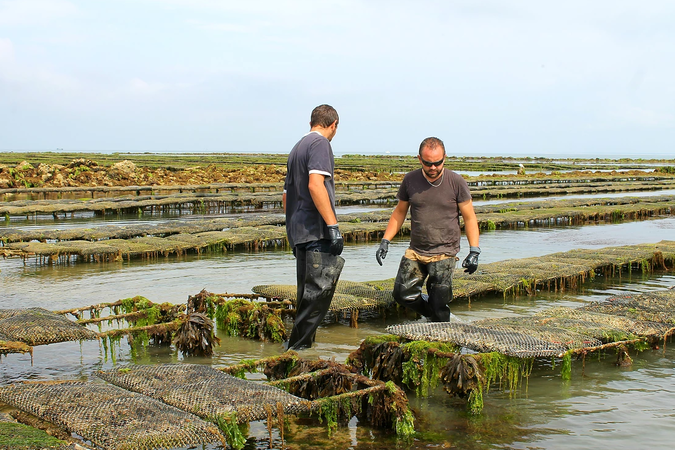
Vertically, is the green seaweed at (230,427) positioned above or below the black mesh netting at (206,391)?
below

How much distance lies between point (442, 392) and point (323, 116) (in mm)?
2359

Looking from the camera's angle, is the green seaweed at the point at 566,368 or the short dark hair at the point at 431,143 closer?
the green seaweed at the point at 566,368

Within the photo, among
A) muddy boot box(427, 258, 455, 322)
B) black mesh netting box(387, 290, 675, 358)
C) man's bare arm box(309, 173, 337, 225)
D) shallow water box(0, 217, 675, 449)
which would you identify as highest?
man's bare arm box(309, 173, 337, 225)

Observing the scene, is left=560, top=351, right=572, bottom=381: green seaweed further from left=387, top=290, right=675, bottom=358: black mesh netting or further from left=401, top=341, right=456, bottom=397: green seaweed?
left=401, top=341, right=456, bottom=397: green seaweed

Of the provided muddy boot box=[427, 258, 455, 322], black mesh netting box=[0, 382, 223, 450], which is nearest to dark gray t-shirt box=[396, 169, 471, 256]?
muddy boot box=[427, 258, 455, 322]

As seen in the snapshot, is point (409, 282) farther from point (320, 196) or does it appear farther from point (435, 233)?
point (320, 196)

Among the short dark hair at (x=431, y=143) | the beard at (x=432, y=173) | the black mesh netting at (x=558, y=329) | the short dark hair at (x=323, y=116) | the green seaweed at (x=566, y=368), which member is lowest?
the green seaweed at (x=566, y=368)

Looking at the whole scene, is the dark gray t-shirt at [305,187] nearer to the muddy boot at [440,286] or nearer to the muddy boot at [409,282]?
the muddy boot at [409,282]

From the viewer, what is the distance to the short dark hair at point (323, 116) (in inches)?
207

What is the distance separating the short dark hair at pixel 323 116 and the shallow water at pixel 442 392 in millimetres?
1987

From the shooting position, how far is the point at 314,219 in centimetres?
524

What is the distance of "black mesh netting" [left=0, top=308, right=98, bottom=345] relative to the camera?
5145mm

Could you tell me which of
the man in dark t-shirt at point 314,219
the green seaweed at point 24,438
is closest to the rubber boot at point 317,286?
the man in dark t-shirt at point 314,219

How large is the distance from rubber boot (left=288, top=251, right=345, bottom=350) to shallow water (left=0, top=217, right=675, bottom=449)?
44cm
